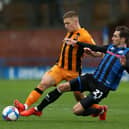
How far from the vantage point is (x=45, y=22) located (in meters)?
35.9

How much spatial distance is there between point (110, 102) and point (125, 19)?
65.4 ft

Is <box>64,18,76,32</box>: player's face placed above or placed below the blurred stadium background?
above

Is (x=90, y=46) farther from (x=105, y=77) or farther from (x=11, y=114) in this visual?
(x=11, y=114)

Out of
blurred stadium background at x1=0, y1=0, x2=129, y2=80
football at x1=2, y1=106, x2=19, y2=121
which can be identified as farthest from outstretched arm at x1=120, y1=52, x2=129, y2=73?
blurred stadium background at x1=0, y1=0, x2=129, y2=80

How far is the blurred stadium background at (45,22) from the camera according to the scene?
34656mm

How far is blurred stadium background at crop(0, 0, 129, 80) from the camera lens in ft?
114

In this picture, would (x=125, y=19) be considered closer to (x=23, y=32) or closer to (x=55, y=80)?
(x=23, y=32)

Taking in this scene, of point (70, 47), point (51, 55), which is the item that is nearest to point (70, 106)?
point (70, 47)

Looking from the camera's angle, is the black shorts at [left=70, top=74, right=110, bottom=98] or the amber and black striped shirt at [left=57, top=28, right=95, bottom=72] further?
the amber and black striped shirt at [left=57, top=28, right=95, bottom=72]

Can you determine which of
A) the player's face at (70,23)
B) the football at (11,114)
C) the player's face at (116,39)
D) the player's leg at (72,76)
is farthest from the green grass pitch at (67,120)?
the player's face at (70,23)

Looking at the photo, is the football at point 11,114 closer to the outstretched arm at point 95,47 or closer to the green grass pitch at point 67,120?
the green grass pitch at point 67,120

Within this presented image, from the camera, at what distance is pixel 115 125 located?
402 inches

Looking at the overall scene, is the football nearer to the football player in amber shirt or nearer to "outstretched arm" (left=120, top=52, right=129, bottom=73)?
the football player in amber shirt

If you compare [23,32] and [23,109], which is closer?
[23,109]
